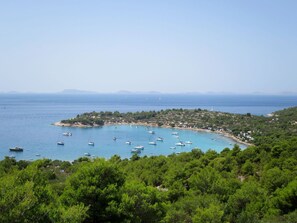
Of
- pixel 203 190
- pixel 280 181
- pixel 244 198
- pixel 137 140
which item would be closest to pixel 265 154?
pixel 280 181

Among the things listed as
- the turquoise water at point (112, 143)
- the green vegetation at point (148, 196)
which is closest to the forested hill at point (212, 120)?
the turquoise water at point (112, 143)

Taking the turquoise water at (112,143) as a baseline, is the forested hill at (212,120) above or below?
above

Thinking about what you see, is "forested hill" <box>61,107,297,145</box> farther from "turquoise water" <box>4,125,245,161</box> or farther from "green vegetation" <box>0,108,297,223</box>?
"green vegetation" <box>0,108,297,223</box>

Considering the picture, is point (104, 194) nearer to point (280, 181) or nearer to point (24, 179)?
point (24, 179)

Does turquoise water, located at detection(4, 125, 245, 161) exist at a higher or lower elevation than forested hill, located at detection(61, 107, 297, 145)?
lower

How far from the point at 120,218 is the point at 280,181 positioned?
37.6 feet

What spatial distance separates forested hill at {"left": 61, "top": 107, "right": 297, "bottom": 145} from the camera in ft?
226

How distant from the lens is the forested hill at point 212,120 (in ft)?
226

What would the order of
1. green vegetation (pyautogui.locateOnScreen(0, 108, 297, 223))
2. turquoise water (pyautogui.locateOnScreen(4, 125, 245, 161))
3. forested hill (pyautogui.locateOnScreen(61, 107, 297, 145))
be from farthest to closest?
forested hill (pyautogui.locateOnScreen(61, 107, 297, 145)) → turquoise water (pyautogui.locateOnScreen(4, 125, 245, 161)) → green vegetation (pyautogui.locateOnScreen(0, 108, 297, 223))

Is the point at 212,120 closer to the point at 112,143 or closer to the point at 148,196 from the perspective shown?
the point at 112,143

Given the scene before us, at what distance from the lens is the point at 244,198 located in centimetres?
1528

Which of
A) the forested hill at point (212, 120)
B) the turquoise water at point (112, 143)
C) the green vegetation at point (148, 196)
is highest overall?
the green vegetation at point (148, 196)

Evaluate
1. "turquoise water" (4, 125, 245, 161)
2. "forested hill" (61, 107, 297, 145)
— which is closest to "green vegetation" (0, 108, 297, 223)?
"turquoise water" (4, 125, 245, 161)

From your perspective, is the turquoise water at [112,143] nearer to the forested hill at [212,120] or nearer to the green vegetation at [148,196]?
the forested hill at [212,120]
